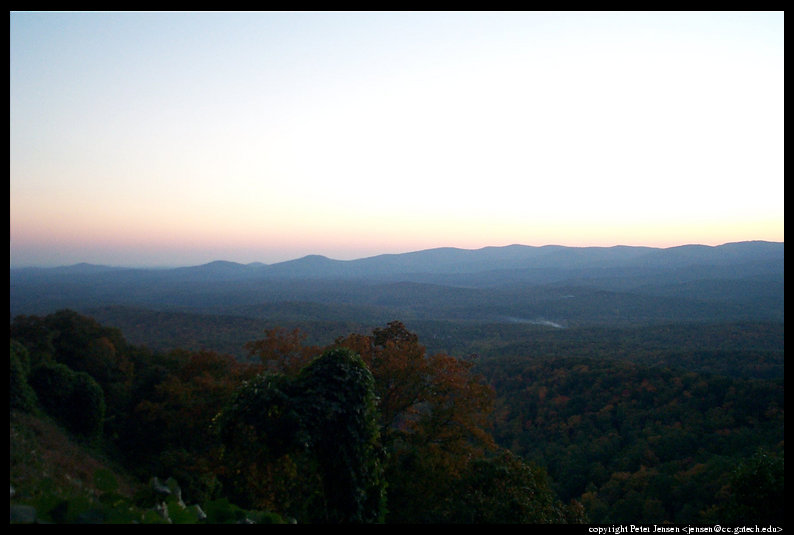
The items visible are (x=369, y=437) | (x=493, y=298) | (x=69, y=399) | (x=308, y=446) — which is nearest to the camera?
(x=308, y=446)

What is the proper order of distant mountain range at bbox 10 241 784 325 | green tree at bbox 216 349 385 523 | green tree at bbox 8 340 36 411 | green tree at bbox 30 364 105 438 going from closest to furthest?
green tree at bbox 216 349 385 523
green tree at bbox 8 340 36 411
green tree at bbox 30 364 105 438
distant mountain range at bbox 10 241 784 325

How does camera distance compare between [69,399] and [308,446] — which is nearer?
[308,446]

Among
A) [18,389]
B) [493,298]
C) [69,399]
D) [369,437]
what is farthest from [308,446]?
[493,298]

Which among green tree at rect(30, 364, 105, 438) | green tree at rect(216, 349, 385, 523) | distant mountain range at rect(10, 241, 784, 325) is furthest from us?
distant mountain range at rect(10, 241, 784, 325)

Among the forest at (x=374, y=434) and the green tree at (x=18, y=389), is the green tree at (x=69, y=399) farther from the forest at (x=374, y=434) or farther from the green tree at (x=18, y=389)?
the green tree at (x=18, y=389)

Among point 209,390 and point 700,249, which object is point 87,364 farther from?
point 700,249

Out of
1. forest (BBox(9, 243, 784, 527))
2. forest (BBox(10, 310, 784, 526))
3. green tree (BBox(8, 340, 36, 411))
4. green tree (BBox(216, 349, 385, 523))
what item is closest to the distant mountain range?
forest (BBox(10, 310, 784, 526))

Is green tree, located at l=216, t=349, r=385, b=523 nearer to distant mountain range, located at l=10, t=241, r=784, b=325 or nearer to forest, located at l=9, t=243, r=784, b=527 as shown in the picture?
forest, located at l=9, t=243, r=784, b=527

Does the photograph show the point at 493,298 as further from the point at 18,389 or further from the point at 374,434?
the point at 374,434

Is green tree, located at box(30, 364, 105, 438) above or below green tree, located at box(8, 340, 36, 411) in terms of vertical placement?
below

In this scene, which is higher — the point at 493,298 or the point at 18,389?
the point at 18,389
